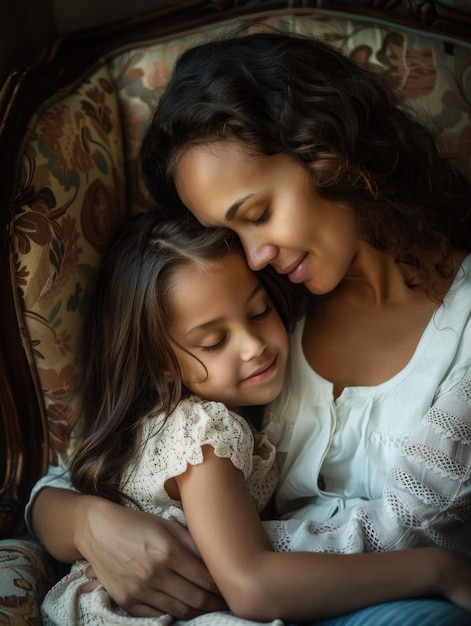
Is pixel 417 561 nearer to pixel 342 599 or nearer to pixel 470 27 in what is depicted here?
pixel 342 599

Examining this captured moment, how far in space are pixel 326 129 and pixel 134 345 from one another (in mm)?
462

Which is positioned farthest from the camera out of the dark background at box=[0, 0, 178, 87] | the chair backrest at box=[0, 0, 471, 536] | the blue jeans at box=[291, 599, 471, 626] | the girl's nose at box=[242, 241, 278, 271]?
the dark background at box=[0, 0, 178, 87]

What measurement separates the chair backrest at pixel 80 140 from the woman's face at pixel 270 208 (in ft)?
0.88

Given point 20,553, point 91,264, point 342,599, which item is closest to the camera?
point 342,599

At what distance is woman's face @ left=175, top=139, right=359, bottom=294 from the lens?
1.07 m

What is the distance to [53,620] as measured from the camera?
1.06 metres

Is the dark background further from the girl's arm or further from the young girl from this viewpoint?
the girl's arm

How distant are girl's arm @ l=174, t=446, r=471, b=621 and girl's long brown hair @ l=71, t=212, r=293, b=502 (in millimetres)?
249

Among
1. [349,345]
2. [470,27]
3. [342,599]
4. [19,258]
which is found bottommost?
[342,599]

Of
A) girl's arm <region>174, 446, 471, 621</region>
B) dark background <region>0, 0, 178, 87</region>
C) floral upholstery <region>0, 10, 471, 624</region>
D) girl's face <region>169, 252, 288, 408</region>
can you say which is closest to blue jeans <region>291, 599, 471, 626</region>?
girl's arm <region>174, 446, 471, 621</region>

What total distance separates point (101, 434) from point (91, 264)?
1.06ft

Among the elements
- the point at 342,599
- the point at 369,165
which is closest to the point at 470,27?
the point at 369,165

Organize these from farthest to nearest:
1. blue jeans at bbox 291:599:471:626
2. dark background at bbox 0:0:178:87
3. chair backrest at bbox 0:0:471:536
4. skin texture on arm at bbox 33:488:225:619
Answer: dark background at bbox 0:0:178:87 → chair backrest at bbox 0:0:471:536 → skin texture on arm at bbox 33:488:225:619 → blue jeans at bbox 291:599:471:626

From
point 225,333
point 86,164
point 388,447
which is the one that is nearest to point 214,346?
point 225,333
